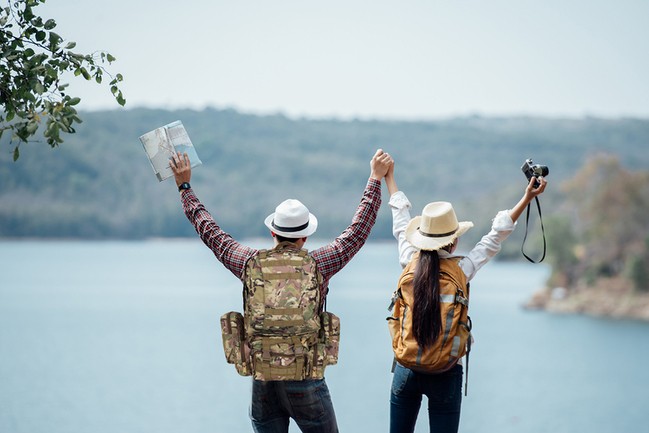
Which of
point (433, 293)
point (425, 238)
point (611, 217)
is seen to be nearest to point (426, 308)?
point (433, 293)

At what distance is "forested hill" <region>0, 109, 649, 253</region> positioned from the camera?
106688mm

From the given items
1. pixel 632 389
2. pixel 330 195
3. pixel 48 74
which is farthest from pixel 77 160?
pixel 48 74

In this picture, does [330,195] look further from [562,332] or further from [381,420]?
[381,420]

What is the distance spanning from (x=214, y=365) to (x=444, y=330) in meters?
30.4

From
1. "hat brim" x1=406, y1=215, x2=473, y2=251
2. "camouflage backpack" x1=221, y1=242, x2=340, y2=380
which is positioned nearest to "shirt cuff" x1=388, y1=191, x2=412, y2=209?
"hat brim" x1=406, y1=215, x2=473, y2=251

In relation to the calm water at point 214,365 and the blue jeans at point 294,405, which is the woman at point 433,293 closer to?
the blue jeans at point 294,405

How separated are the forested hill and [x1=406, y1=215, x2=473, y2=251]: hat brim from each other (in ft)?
301

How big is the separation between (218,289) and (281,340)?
6729cm

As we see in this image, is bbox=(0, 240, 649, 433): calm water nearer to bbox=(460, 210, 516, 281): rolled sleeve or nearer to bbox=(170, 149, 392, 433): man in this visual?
bbox=(170, 149, 392, 433): man

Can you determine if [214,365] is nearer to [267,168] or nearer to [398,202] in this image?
[398,202]

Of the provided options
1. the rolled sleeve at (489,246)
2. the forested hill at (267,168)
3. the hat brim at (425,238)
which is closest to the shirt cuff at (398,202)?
the hat brim at (425,238)

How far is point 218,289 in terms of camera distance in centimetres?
7012

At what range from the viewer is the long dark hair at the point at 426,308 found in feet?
11.8

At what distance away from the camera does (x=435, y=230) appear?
12.3 feet
